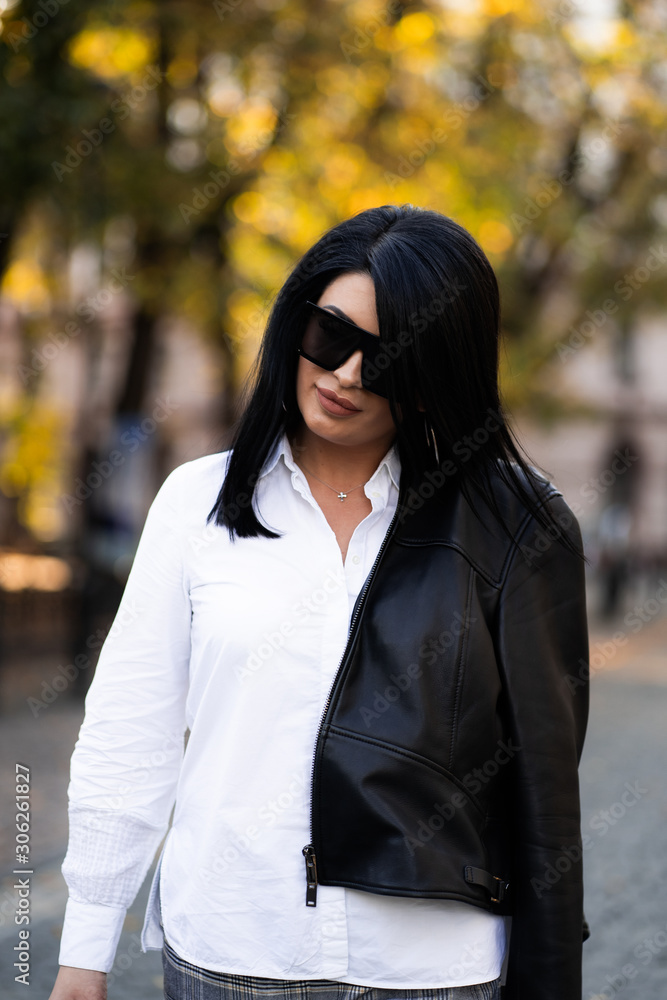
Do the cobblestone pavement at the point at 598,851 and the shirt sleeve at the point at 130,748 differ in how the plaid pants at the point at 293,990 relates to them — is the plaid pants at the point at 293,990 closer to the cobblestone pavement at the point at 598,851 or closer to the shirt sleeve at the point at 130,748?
the shirt sleeve at the point at 130,748

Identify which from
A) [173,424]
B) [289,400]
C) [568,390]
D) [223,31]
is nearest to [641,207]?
[568,390]

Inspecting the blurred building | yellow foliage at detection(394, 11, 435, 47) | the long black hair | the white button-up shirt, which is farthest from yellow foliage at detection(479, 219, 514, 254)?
the blurred building

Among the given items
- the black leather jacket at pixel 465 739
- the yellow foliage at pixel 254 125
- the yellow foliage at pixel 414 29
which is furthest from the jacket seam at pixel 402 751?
the yellow foliage at pixel 414 29

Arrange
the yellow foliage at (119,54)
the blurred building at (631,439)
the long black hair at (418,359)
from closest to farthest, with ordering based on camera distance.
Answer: the long black hair at (418,359), the yellow foliage at (119,54), the blurred building at (631,439)

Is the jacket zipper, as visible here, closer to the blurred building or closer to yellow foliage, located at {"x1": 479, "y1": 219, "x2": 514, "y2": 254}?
yellow foliage, located at {"x1": 479, "y1": 219, "x2": 514, "y2": 254}

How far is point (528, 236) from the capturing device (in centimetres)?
1202

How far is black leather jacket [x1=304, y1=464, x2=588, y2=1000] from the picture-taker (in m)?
1.51

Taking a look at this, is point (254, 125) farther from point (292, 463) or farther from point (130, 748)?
point (130, 748)

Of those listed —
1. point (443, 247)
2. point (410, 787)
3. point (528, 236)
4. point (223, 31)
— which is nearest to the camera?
point (410, 787)

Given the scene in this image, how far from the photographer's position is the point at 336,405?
5.65 ft

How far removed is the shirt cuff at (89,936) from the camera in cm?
166

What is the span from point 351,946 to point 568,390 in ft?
48.2

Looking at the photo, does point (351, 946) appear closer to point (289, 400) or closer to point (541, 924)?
point (541, 924)

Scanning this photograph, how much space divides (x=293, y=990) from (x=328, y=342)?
1.05 m
